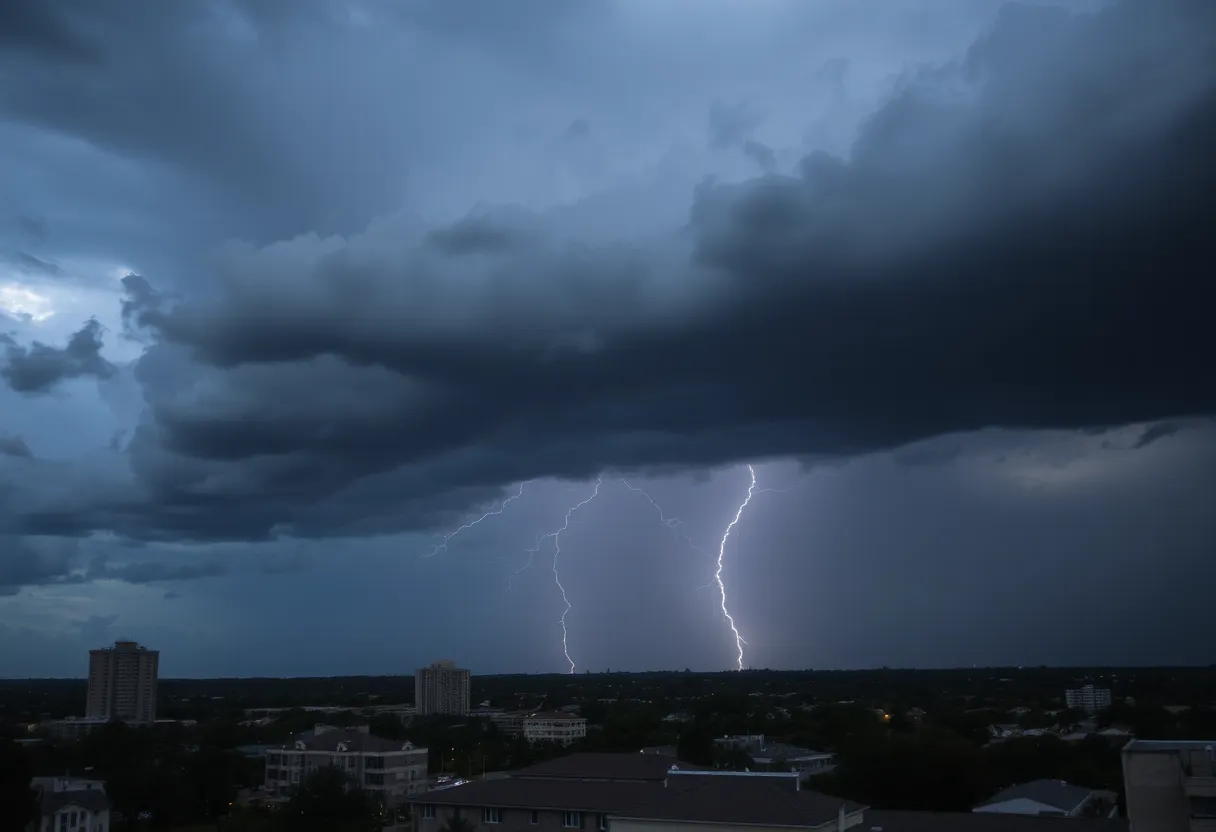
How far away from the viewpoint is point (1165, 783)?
26875 mm

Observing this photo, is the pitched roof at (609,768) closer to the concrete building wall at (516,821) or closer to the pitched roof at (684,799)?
the pitched roof at (684,799)

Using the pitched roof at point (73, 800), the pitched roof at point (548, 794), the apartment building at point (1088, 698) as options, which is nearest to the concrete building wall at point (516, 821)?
the pitched roof at point (548, 794)

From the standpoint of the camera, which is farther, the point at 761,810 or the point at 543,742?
the point at 543,742

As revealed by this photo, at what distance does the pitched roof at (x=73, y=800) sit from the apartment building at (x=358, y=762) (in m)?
11.3

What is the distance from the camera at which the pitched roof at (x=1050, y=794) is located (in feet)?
132

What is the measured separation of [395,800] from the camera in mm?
63094

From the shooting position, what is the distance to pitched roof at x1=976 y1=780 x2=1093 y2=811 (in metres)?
40.4

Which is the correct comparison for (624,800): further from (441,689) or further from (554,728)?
(441,689)

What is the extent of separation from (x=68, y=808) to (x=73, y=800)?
0.90 metres

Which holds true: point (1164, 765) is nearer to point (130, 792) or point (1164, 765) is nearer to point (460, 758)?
point (130, 792)

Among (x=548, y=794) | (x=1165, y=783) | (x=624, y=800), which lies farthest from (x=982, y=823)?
(x=548, y=794)

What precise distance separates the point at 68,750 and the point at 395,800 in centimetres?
2812

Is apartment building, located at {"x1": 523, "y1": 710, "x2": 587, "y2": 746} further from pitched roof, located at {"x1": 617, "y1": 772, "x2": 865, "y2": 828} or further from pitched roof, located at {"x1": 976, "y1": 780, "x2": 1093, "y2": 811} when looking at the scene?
pitched roof, located at {"x1": 617, "y1": 772, "x2": 865, "y2": 828}

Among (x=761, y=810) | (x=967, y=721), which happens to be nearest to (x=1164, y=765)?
(x=761, y=810)
